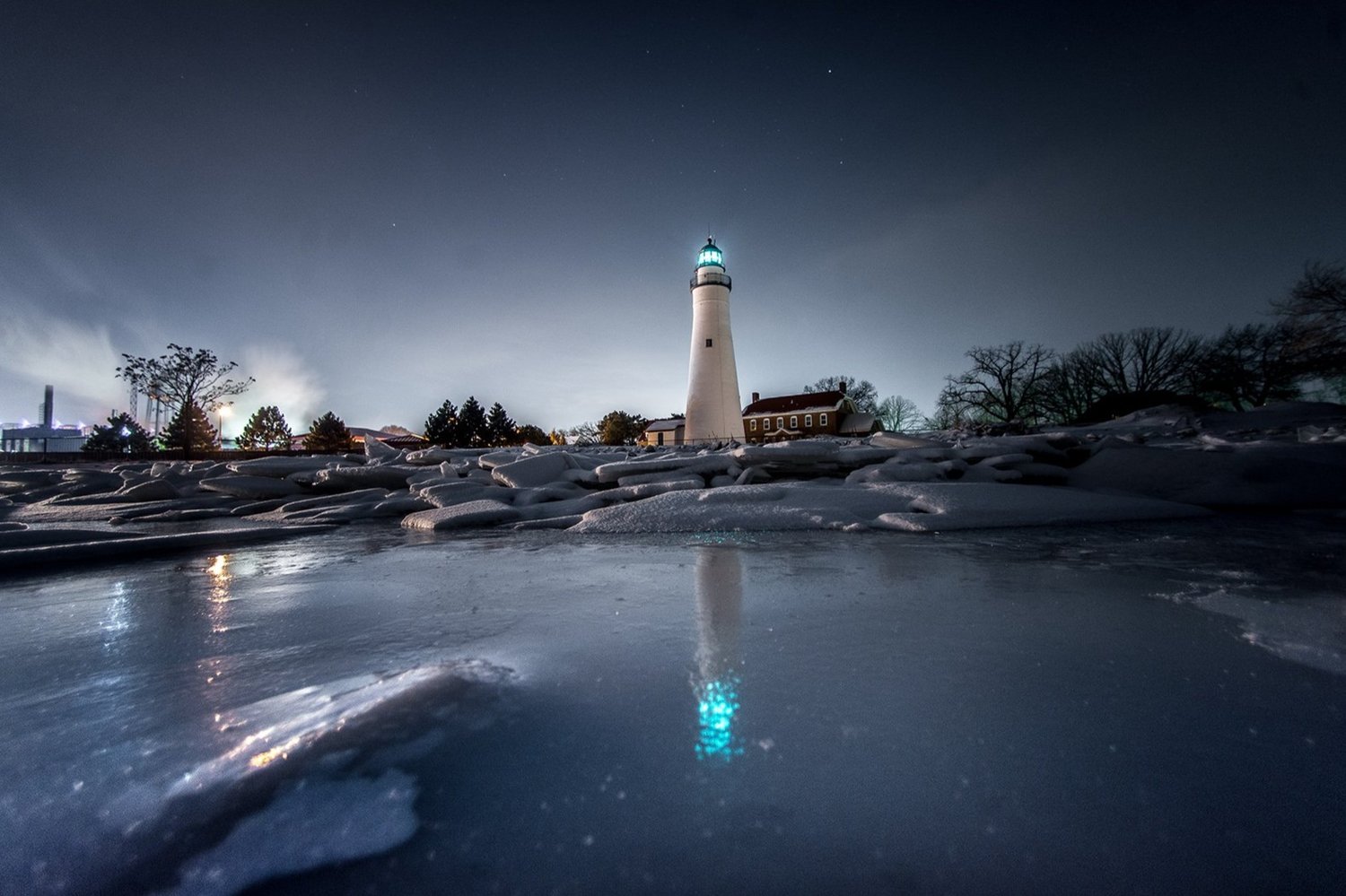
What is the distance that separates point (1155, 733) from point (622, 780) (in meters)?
0.79

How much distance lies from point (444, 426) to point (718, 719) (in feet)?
110

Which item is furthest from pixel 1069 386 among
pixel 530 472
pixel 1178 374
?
pixel 530 472

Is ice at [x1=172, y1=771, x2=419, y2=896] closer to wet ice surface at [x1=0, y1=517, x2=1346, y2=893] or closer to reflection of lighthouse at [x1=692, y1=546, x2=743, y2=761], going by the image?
wet ice surface at [x1=0, y1=517, x2=1346, y2=893]

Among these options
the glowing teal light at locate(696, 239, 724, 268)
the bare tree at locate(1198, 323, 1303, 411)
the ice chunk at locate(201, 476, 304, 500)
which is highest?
the glowing teal light at locate(696, 239, 724, 268)

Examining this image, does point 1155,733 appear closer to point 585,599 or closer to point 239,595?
point 585,599

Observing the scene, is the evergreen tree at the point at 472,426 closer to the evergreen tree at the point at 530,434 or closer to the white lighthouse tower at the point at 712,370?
the evergreen tree at the point at 530,434

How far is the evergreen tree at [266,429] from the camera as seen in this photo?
171ft

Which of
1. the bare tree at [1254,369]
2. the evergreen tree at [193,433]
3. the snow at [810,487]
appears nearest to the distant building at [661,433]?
the evergreen tree at [193,433]

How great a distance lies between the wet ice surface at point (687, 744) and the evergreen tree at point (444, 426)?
31825 mm

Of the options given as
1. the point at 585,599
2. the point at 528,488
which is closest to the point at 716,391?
the point at 528,488

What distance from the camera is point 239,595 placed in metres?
1.71

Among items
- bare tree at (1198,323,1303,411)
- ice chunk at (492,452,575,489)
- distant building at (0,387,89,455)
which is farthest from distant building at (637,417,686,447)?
distant building at (0,387,89,455)

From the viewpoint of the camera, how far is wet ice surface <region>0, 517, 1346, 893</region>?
531 millimetres

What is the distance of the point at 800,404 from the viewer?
4075 cm
